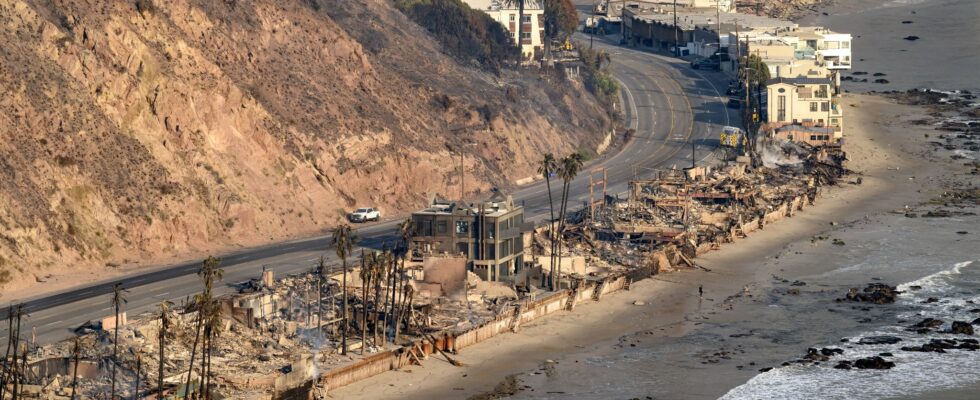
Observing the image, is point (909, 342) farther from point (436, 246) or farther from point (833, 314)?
point (436, 246)

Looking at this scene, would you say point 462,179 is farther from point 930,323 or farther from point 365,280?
point 930,323

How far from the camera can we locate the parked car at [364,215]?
150625 millimetres

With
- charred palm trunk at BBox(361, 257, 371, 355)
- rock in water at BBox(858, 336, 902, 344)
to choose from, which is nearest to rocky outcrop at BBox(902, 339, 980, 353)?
rock in water at BBox(858, 336, 902, 344)

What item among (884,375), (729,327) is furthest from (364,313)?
(884,375)

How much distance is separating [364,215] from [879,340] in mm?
49522

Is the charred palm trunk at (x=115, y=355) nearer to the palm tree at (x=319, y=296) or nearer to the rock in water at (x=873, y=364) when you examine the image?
the palm tree at (x=319, y=296)

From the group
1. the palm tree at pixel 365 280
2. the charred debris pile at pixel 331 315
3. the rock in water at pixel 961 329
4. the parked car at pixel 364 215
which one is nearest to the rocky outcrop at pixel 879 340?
the rock in water at pixel 961 329

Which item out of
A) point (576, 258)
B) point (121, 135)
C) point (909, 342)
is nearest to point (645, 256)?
point (576, 258)

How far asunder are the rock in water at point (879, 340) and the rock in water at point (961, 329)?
4731 millimetres

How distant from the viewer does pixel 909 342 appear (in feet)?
388

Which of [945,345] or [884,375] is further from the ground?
[945,345]

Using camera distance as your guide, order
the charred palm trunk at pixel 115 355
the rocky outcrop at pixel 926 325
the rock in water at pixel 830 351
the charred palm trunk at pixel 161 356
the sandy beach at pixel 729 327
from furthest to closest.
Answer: the rocky outcrop at pixel 926 325
the rock in water at pixel 830 351
the sandy beach at pixel 729 327
the charred palm trunk at pixel 115 355
the charred palm trunk at pixel 161 356

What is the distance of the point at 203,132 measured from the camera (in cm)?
14662

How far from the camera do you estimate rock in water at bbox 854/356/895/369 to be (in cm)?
11138
